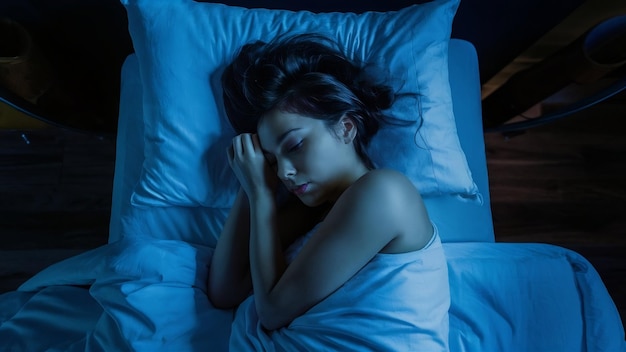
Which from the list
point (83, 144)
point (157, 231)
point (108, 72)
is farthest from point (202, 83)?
point (83, 144)

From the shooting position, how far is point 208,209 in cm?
112

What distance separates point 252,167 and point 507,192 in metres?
1.16

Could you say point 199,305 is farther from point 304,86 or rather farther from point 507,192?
point 507,192

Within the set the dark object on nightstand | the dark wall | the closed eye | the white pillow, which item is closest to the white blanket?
the white pillow

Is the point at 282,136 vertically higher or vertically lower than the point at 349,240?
higher

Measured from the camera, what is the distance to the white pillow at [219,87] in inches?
40.9

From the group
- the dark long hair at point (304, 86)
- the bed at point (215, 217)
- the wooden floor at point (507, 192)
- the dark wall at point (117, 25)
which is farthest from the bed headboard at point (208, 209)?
the wooden floor at point (507, 192)

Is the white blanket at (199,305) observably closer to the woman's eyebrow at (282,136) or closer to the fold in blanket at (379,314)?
the fold in blanket at (379,314)

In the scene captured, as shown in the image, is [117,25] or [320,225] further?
[117,25]

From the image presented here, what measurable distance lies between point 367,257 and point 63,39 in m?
1.14

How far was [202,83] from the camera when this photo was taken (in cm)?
104

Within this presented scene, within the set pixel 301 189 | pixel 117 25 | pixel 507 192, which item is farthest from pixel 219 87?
pixel 507 192

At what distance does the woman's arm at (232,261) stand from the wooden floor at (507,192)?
77cm

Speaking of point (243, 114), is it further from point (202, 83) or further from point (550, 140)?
point (550, 140)
